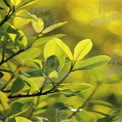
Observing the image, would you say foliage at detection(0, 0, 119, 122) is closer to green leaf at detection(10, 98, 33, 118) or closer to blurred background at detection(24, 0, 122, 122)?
green leaf at detection(10, 98, 33, 118)

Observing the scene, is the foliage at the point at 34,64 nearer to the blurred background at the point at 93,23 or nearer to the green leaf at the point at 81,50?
the green leaf at the point at 81,50

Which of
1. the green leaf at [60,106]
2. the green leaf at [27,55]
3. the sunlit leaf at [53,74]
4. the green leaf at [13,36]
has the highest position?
the green leaf at [13,36]

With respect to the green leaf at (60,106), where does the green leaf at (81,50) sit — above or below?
above

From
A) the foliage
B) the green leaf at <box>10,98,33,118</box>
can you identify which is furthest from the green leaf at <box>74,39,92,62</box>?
the green leaf at <box>10,98,33,118</box>

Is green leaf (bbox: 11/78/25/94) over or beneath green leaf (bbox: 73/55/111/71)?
beneath

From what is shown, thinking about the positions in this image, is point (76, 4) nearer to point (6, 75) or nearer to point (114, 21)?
point (114, 21)

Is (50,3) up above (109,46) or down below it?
above

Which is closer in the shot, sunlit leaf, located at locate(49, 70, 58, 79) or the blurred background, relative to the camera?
sunlit leaf, located at locate(49, 70, 58, 79)

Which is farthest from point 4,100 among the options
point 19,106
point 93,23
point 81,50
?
point 93,23

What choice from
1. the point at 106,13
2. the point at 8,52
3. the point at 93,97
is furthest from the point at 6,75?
the point at 106,13

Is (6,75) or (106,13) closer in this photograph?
(6,75)

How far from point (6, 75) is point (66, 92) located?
167 mm

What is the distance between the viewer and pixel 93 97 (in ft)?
2.33

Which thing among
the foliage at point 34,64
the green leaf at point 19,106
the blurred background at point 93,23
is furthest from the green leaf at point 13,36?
the blurred background at point 93,23
